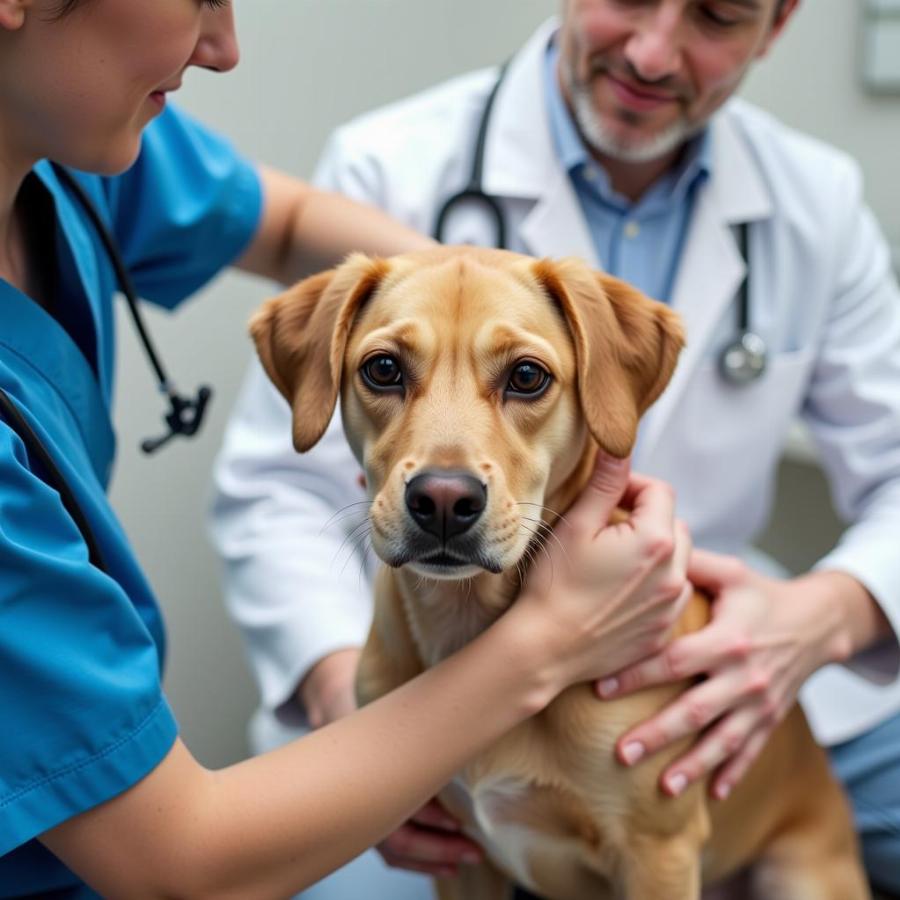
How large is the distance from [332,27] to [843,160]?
92cm

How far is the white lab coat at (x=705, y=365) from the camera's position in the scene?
1.45 metres

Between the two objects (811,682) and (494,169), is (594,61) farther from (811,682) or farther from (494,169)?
(811,682)

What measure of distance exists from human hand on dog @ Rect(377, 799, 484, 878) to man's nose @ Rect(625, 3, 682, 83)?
883 mm

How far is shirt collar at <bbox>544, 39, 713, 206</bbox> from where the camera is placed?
60.4 inches

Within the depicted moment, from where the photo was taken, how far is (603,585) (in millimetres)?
1008

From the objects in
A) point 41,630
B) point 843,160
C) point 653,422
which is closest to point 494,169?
point 653,422

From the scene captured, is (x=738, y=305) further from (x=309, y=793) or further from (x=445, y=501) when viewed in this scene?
(x=309, y=793)

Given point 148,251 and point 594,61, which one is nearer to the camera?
point 148,251

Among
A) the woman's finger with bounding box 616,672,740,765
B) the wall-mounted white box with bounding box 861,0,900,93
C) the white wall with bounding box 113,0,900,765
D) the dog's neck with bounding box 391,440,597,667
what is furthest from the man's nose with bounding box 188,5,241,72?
the wall-mounted white box with bounding box 861,0,900,93

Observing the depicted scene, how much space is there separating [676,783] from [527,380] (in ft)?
→ 1.23

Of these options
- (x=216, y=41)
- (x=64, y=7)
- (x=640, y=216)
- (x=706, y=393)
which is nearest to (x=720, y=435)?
(x=706, y=393)

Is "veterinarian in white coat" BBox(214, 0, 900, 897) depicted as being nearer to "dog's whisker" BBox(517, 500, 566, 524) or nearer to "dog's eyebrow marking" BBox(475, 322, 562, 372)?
"dog's whisker" BBox(517, 500, 566, 524)

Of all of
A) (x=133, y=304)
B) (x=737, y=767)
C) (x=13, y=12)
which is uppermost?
(x=13, y=12)

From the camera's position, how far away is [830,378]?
1.62m
